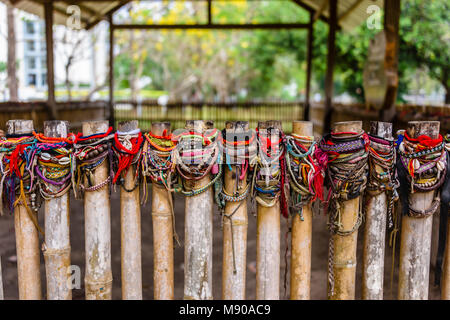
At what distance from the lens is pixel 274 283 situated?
2.32m

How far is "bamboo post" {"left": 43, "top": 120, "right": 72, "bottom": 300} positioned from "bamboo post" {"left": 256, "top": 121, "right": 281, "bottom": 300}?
108 centimetres

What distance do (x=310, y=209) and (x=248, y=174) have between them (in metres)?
0.42

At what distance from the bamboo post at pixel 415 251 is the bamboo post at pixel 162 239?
1.33 m

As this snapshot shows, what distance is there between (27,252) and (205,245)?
1018 mm

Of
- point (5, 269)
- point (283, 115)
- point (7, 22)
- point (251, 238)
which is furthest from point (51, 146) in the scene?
point (283, 115)

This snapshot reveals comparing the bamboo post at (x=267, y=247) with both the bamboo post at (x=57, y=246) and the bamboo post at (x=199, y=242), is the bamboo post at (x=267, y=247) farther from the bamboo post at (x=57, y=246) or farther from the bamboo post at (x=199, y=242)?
the bamboo post at (x=57, y=246)

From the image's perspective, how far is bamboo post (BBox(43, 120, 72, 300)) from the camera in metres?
2.25

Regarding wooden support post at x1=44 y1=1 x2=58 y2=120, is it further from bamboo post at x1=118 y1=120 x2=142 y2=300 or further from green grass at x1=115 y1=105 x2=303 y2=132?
bamboo post at x1=118 y1=120 x2=142 y2=300

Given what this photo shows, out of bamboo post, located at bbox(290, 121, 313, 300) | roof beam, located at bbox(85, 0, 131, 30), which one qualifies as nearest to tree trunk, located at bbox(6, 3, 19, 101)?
roof beam, located at bbox(85, 0, 131, 30)

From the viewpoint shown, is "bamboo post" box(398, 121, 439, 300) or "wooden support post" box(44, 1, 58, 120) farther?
"wooden support post" box(44, 1, 58, 120)

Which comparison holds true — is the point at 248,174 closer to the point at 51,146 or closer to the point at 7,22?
the point at 51,146

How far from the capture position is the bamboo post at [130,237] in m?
2.30

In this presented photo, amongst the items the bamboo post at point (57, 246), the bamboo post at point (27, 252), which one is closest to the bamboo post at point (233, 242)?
the bamboo post at point (57, 246)

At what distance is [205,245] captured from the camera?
89.3 inches
